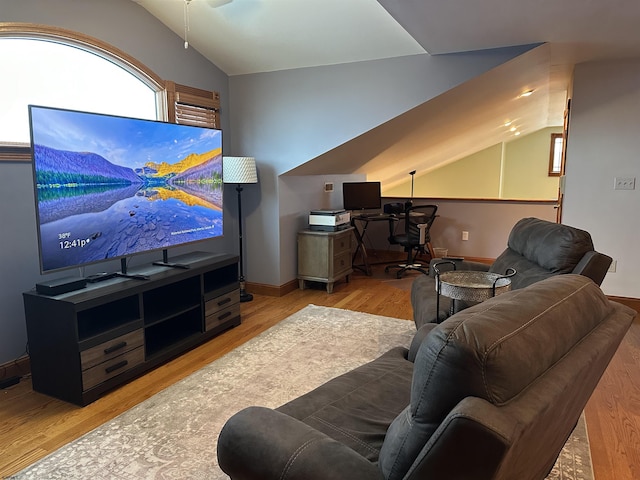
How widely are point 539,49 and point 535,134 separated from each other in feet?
19.3

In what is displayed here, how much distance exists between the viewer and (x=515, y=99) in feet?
16.4

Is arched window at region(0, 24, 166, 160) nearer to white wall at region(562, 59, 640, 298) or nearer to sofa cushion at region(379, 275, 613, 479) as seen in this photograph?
sofa cushion at region(379, 275, 613, 479)

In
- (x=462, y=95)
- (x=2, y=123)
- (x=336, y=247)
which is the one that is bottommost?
(x=336, y=247)

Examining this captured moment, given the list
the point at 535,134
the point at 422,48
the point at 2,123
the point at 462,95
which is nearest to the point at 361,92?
the point at 422,48

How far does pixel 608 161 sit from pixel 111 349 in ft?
13.5

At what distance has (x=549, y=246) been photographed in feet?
8.72

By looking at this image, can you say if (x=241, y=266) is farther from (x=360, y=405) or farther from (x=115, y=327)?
(x=360, y=405)

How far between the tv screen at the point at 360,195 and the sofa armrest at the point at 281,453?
4.12 metres

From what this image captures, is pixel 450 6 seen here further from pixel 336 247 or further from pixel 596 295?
pixel 336 247

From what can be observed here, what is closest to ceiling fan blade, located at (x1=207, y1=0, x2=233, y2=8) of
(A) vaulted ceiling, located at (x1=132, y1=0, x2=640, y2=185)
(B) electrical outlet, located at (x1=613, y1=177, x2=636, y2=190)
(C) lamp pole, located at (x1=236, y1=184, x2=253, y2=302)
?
(A) vaulted ceiling, located at (x1=132, y1=0, x2=640, y2=185)

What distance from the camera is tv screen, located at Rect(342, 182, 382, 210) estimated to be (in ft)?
17.6

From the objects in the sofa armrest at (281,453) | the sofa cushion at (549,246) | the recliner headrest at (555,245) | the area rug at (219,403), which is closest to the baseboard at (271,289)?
the area rug at (219,403)

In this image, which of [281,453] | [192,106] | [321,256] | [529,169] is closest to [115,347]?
[281,453]

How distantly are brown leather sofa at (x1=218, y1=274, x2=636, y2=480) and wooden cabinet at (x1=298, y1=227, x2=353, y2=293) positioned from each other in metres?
3.11
